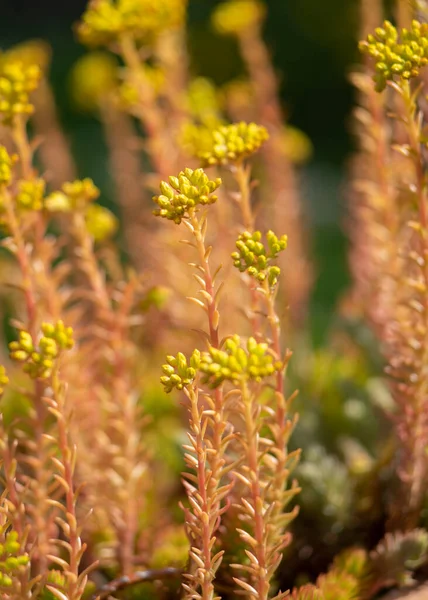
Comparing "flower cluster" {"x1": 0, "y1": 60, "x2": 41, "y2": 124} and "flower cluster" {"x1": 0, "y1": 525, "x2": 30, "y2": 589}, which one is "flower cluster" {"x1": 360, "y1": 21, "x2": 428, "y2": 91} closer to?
"flower cluster" {"x1": 0, "y1": 60, "x2": 41, "y2": 124}

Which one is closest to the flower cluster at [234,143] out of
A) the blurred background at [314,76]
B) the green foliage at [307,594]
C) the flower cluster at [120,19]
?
the flower cluster at [120,19]

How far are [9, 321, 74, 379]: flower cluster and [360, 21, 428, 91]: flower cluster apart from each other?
0.32 meters

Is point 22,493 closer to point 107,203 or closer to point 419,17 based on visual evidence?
point 419,17

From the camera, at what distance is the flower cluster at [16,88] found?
68 cm

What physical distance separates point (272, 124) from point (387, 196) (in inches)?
14.6

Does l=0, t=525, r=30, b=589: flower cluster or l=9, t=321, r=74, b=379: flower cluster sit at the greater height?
l=9, t=321, r=74, b=379: flower cluster

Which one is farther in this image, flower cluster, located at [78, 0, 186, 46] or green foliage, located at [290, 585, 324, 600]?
flower cluster, located at [78, 0, 186, 46]

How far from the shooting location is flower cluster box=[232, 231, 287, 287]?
502 mm

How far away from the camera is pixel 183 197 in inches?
19.6

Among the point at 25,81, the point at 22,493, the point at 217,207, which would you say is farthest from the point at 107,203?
the point at 22,493

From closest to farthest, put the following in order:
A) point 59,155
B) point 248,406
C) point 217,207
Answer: point 248,406, point 217,207, point 59,155

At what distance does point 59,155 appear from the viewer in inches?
59.8

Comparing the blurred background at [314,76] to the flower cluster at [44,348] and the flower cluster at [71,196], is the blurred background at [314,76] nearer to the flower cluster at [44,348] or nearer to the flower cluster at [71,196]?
the flower cluster at [71,196]

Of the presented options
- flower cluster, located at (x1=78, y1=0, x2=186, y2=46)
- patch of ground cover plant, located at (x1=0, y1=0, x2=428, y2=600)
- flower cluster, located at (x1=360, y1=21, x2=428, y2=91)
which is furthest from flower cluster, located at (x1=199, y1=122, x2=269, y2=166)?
flower cluster, located at (x1=78, y1=0, x2=186, y2=46)
